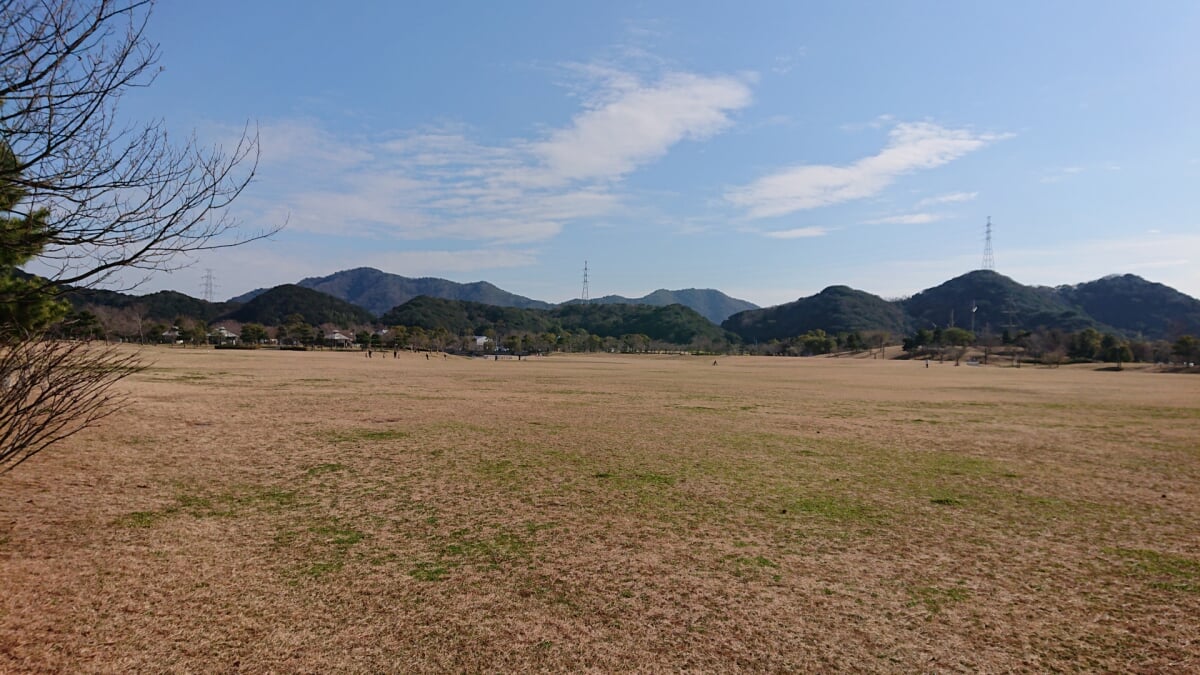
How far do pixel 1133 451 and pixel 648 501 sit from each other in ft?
46.5

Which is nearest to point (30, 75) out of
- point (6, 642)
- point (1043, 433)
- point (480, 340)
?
point (6, 642)

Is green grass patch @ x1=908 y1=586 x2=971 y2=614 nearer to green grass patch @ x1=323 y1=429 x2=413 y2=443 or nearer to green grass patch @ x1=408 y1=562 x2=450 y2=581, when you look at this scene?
green grass patch @ x1=408 y1=562 x2=450 y2=581

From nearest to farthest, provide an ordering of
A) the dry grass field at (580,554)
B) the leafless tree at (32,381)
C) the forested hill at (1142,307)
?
the leafless tree at (32,381) < the dry grass field at (580,554) < the forested hill at (1142,307)

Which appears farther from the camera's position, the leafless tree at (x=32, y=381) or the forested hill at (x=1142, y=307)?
the forested hill at (x=1142, y=307)

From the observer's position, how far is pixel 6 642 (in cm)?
461


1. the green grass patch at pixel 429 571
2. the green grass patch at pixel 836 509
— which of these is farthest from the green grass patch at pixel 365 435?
the green grass patch at pixel 836 509

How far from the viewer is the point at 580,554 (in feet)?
23.0

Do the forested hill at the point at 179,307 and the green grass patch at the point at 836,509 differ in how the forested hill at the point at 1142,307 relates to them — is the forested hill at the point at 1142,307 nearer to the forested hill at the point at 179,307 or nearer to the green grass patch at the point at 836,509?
the green grass patch at the point at 836,509

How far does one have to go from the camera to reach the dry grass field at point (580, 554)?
4.84 metres

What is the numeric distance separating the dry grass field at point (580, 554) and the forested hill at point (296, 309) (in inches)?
6492

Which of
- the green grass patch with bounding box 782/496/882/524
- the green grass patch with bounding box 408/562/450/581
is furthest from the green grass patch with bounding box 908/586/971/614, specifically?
the green grass patch with bounding box 408/562/450/581

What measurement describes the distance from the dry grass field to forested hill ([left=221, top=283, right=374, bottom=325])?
6492 inches

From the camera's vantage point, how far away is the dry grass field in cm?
484

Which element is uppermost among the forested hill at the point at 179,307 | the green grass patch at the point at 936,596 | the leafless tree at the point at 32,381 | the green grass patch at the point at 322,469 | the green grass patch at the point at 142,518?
the forested hill at the point at 179,307
